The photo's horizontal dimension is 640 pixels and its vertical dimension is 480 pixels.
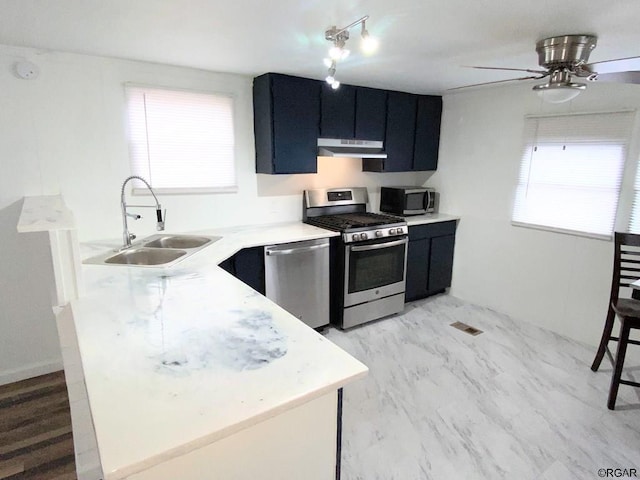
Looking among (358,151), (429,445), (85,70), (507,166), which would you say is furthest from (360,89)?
(429,445)

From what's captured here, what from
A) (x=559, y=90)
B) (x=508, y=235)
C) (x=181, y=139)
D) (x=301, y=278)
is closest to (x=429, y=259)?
(x=508, y=235)

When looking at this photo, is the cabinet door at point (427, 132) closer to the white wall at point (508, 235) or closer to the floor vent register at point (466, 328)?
the white wall at point (508, 235)

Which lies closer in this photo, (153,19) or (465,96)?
(153,19)

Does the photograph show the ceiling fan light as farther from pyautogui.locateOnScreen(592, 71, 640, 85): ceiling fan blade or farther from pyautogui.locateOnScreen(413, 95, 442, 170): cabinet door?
pyautogui.locateOnScreen(413, 95, 442, 170): cabinet door

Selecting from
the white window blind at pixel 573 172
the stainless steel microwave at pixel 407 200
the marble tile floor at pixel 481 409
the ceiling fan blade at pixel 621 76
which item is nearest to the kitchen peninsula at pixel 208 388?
the marble tile floor at pixel 481 409

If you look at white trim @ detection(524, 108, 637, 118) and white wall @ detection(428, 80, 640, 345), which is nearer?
white trim @ detection(524, 108, 637, 118)

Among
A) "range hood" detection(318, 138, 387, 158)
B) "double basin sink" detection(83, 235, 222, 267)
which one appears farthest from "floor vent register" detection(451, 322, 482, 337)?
"double basin sink" detection(83, 235, 222, 267)

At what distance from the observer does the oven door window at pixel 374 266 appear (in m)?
3.30

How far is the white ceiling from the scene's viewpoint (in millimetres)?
1635

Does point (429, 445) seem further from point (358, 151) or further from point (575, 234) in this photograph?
point (358, 151)

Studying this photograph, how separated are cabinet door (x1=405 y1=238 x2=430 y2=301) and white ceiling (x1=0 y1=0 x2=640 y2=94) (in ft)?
5.71

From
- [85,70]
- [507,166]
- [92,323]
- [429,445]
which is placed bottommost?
[429,445]

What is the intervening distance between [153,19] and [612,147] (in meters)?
3.36

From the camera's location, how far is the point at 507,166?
3631mm
